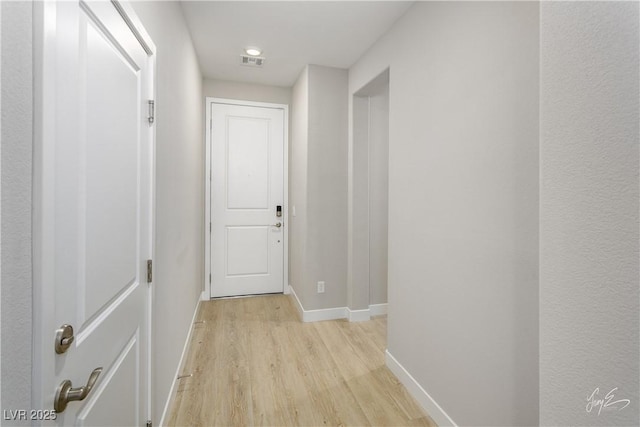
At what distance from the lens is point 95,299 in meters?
0.89

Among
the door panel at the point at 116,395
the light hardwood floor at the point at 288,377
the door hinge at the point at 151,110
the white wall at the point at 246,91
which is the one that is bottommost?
the light hardwood floor at the point at 288,377

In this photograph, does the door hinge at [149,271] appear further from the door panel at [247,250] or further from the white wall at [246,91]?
the white wall at [246,91]

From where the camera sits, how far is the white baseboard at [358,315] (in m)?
3.13

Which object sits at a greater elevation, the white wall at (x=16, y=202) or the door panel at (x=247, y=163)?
the door panel at (x=247, y=163)

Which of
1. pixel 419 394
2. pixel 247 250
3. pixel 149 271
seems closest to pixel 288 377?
pixel 419 394

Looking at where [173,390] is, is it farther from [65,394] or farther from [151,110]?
[151,110]

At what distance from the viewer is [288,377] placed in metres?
2.15

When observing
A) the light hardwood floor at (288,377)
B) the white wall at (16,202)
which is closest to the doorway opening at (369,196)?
the light hardwood floor at (288,377)

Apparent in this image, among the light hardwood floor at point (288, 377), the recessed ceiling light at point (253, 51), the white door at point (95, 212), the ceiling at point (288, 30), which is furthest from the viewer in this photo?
the recessed ceiling light at point (253, 51)

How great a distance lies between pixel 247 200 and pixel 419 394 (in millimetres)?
2712

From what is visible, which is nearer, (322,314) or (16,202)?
(16,202)

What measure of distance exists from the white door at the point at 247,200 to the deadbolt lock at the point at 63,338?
9.87ft

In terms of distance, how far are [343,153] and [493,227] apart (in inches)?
77.9

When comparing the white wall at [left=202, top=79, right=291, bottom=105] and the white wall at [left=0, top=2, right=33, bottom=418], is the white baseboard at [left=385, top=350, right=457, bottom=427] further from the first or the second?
the white wall at [left=202, top=79, right=291, bottom=105]
